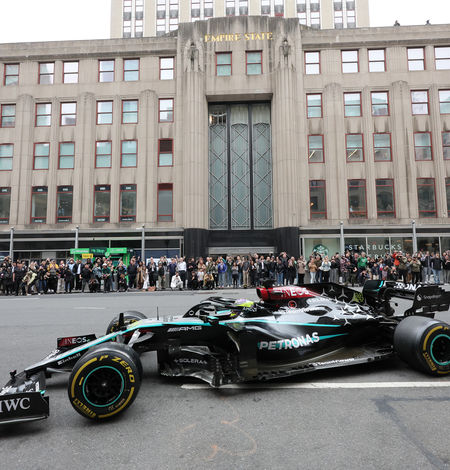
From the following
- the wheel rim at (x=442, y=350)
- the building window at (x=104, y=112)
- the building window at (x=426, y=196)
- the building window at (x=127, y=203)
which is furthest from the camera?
the building window at (x=104, y=112)

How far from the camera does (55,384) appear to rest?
4004 millimetres

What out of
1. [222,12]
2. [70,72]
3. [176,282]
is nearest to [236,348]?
[176,282]

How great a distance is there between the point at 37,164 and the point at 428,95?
29366mm

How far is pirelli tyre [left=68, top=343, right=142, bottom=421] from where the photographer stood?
3043 millimetres

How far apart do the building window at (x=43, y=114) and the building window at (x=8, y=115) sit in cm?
186

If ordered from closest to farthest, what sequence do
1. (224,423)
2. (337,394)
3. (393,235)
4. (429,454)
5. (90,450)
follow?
(429,454) < (90,450) < (224,423) < (337,394) < (393,235)

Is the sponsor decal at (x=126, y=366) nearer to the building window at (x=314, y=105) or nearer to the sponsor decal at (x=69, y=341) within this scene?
the sponsor decal at (x=69, y=341)

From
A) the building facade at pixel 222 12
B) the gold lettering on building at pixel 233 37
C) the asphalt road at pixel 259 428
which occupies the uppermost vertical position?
the building facade at pixel 222 12

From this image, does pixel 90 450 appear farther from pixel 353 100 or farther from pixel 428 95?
pixel 428 95

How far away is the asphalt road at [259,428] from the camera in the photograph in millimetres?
2467

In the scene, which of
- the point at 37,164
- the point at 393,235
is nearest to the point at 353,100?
the point at 393,235

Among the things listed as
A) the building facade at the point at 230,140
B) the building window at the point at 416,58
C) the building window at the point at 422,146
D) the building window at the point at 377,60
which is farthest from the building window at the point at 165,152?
the building window at the point at 416,58

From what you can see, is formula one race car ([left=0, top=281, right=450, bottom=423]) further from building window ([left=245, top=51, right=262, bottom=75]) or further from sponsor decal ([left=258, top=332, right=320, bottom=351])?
building window ([left=245, top=51, right=262, bottom=75])

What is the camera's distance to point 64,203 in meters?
25.5
